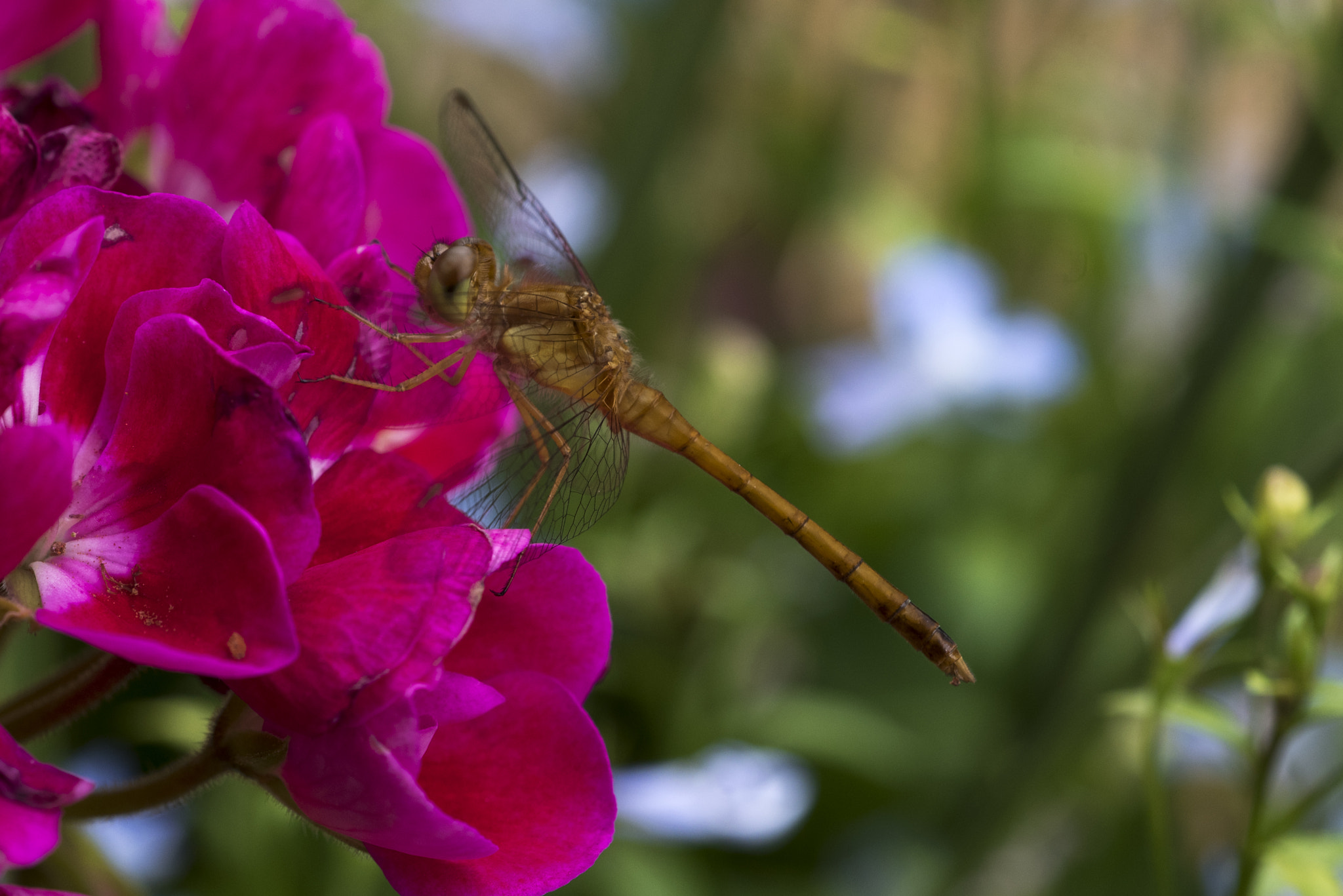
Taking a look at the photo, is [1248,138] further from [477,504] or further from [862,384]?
[477,504]

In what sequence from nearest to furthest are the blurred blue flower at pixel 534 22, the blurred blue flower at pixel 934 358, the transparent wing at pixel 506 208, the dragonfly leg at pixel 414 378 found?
the dragonfly leg at pixel 414 378
the transparent wing at pixel 506 208
the blurred blue flower at pixel 934 358
the blurred blue flower at pixel 534 22

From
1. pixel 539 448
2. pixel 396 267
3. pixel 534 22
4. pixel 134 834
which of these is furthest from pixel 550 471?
pixel 534 22

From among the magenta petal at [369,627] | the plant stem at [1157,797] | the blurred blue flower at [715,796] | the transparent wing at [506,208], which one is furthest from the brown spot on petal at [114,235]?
the blurred blue flower at [715,796]

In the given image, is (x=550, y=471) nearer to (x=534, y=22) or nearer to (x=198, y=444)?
(x=198, y=444)

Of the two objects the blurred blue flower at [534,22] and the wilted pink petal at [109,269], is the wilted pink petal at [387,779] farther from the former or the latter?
the blurred blue flower at [534,22]

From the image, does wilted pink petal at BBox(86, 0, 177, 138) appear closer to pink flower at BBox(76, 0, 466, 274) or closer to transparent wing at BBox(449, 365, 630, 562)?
pink flower at BBox(76, 0, 466, 274)

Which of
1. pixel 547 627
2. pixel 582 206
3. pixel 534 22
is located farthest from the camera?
pixel 534 22

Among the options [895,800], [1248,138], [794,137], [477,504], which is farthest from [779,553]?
[1248,138]
